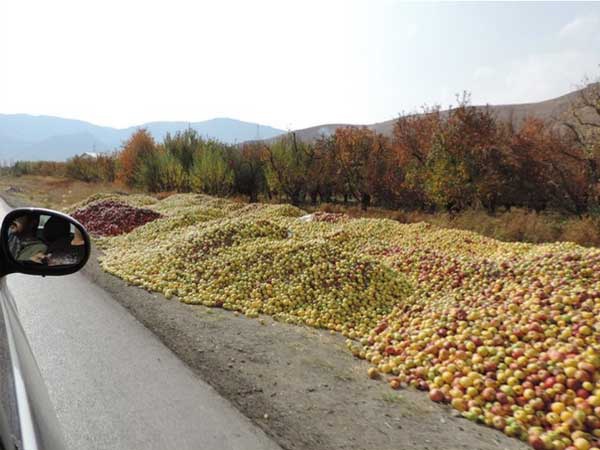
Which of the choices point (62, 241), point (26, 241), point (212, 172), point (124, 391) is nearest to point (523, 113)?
point (212, 172)

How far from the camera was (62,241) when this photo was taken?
1733 mm

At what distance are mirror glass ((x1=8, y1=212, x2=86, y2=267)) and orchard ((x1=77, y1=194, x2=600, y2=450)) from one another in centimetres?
297

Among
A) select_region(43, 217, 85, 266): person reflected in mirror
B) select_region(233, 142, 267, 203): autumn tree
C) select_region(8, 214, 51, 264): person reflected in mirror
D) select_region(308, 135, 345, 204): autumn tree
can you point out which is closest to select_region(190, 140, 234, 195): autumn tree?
select_region(233, 142, 267, 203): autumn tree

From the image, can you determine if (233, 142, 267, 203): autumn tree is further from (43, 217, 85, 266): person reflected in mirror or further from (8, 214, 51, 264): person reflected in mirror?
(8, 214, 51, 264): person reflected in mirror

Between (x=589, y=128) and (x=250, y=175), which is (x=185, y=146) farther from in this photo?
(x=589, y=128)

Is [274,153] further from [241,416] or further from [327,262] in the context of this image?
[241,416]

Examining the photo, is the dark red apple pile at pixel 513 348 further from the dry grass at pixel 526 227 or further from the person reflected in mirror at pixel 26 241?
the dry grass at pixel 526 227

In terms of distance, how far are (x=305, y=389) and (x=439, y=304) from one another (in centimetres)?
251

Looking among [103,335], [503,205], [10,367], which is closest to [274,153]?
[503,205]

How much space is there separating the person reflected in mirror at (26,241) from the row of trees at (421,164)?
1562 cm

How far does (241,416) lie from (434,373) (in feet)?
5.88

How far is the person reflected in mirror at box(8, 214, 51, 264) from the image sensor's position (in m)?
1.50

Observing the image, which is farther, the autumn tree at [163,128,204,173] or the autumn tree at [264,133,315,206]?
the autumn tree at [163,128,204,173]

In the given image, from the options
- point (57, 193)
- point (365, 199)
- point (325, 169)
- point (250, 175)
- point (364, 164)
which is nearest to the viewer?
point (364, 164)
